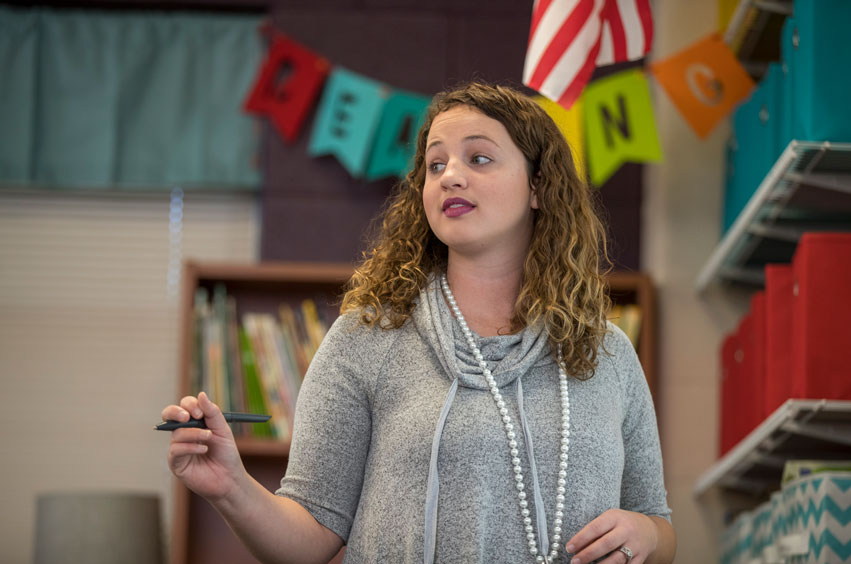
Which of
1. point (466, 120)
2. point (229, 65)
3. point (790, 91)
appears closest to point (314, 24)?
point (229, 65)

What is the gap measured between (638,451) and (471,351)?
27 centimetres

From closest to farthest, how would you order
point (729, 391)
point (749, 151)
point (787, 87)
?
point (787, 87)
point (749, 151)
point (729, 391)

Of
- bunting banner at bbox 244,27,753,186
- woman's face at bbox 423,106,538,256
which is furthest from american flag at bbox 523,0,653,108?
woman's face at bbox 423,106,538,256

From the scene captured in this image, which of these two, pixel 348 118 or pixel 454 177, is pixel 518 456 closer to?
pixel 454 177

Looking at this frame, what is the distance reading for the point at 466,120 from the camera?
152 centimetres

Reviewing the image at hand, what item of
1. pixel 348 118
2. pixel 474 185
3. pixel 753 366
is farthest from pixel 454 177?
pixel 348 118

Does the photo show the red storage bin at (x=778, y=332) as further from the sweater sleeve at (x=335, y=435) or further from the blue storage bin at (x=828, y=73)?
the sweater sleeve at (x=335, y=435)

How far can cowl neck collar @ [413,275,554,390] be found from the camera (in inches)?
56.2

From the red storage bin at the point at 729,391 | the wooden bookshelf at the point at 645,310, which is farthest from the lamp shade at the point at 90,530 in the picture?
the red storage bin at the point at 729,391

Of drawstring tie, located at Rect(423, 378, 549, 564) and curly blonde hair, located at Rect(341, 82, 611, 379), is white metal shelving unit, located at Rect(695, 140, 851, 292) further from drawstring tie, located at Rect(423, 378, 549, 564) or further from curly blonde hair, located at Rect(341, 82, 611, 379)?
drawstring tie, located at Rect(423, 378, 549, 564)

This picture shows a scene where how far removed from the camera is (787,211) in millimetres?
2365

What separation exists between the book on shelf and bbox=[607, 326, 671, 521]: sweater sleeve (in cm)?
156

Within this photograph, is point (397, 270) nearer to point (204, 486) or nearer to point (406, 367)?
point (406, 367)

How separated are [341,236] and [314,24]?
63 cm
